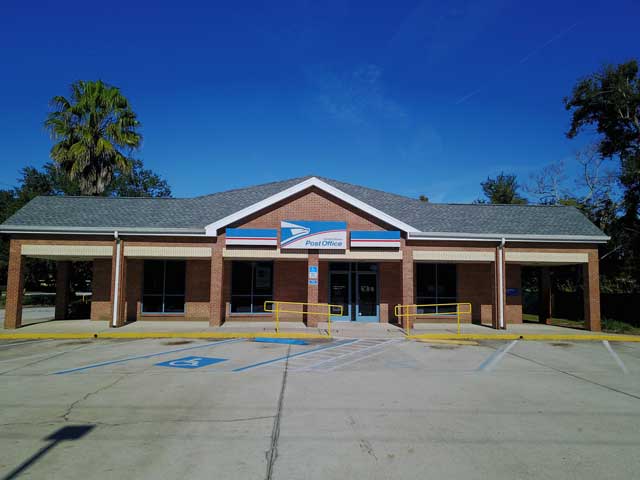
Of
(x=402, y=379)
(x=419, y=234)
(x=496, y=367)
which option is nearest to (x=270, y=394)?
(x=402, y=379)

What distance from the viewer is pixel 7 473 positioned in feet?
15.4

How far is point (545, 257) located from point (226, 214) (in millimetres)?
14227

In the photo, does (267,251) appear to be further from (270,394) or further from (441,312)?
(270,394)

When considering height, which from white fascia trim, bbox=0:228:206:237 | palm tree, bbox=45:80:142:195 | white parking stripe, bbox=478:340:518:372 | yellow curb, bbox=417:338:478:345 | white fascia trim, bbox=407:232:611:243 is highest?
palm tree, bbox=45:80:142:195

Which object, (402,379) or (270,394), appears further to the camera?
(402,379)

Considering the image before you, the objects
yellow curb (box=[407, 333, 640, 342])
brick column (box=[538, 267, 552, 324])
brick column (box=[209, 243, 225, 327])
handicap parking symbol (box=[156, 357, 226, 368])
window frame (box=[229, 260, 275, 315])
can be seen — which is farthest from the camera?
brick column (box=[538, 267, 552, 324])

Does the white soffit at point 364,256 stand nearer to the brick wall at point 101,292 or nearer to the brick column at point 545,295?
the brick column at point 545,295

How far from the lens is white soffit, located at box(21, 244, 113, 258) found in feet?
57.6

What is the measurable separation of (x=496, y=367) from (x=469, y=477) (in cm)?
688

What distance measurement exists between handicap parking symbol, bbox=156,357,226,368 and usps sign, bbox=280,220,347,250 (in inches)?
292

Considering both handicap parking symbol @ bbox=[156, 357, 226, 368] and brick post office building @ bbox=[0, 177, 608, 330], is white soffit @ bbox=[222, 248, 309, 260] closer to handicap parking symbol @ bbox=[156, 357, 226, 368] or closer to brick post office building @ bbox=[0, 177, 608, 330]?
brick post office building @ bbox=[0, 177, 608, 330]

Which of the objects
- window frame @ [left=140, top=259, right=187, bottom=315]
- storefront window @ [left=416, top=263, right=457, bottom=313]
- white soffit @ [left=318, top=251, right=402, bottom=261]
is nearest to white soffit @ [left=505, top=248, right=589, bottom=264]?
storefront window @ [left=416, top=263, right=457, bottom=313]

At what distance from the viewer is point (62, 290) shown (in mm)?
20812

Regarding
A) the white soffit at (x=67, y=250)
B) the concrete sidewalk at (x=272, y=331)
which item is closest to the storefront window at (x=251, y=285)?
the concrete sidewalk at (x=272, y=331)
